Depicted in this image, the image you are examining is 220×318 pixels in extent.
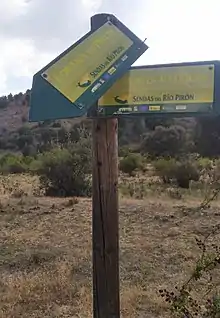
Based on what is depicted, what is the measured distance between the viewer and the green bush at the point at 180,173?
18509mm

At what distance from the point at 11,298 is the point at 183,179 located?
13.6m

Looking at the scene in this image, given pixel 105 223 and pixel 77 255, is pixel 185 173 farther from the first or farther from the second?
pixel 105 223

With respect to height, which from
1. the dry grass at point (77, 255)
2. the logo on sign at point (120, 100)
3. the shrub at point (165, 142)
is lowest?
the dry grass at point (77, 255)

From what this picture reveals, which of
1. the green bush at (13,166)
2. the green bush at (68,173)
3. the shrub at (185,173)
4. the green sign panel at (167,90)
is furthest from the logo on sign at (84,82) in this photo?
the green bush at (13,166)

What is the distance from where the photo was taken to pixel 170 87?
3.05 m

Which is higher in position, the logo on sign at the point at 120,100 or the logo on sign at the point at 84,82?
the logo on sign at the point at 84,82

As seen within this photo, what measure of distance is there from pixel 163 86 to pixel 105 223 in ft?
3.01

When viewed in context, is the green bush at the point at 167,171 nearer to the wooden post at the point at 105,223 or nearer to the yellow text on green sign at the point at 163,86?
the wooden post at the point at 105,223

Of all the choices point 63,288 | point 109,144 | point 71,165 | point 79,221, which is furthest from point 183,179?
point 109,144

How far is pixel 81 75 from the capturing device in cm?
302

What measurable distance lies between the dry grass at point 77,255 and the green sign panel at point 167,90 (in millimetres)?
2540

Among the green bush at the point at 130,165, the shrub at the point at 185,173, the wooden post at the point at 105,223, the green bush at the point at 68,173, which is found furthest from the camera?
the green bush at the point at 130,165

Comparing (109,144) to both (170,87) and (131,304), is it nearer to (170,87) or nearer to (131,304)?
(170,87)

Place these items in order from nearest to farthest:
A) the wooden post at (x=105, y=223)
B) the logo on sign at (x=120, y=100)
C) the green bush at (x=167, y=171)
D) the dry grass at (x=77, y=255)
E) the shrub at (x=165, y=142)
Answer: the logo on sign at (x=120, y=100) < the wooden post at (x=105, y=223) < the dry grass at (x=77, y=255) < the green bush at (x=167, y=171) < the shrub at (x=165, y=142)
